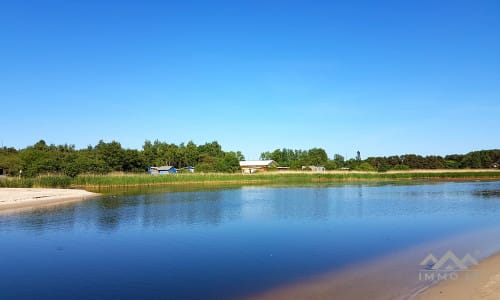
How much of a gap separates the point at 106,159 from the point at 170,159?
26.9 m

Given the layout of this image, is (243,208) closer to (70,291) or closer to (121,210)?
(121,210)

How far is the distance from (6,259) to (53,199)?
63.7 feet

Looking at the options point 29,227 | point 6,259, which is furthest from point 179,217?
point 6,259

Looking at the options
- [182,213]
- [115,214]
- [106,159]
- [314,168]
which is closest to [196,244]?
[182,213]

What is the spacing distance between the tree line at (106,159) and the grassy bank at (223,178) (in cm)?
392

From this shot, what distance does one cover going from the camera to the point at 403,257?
11039mm

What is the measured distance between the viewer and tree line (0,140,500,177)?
154 ft

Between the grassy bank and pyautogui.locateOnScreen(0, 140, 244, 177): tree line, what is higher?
pyautogui.locateOnScreen(0, 140, 244, 177): tree line

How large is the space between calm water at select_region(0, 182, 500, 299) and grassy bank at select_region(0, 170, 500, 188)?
1816cm

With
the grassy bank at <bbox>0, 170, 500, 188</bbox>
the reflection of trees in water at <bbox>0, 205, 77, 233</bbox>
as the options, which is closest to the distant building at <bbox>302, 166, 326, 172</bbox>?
the grassy bank at <bbox>0, 170, 500, 188</bbox>

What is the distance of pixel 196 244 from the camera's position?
43.1ft

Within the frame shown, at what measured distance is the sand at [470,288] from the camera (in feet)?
23.0
